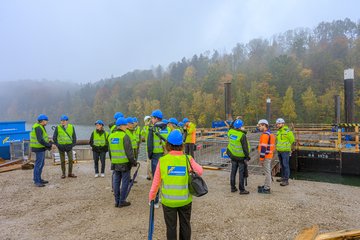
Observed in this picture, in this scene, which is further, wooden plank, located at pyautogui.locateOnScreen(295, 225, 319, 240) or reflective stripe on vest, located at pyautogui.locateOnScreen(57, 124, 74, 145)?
reflective stripe on vest, located at pyautogui.locateOnScreen(57, 124, 74, 145)

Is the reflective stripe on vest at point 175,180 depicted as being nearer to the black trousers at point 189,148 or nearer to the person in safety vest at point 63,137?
the person in safety vest at point 63,137

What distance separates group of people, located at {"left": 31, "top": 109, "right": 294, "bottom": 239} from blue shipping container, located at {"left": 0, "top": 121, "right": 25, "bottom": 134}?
432 cm

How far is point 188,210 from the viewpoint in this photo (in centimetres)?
342

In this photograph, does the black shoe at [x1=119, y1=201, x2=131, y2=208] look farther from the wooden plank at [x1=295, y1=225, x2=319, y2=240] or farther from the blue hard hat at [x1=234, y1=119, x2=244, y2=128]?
the wooden plank at [x1=295, y1=225, x2=319, y2=240]

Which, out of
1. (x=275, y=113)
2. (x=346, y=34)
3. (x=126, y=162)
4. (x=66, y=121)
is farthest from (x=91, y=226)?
(x=346, y=34)

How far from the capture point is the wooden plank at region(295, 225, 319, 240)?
13.0 ft

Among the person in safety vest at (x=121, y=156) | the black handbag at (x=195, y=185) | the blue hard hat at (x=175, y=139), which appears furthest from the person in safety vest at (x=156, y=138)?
the black handbag at (x=195, y=185)

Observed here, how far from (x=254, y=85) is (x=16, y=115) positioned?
490 feet

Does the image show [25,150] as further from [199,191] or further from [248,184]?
[199,191]

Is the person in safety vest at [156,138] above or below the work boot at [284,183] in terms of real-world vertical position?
above

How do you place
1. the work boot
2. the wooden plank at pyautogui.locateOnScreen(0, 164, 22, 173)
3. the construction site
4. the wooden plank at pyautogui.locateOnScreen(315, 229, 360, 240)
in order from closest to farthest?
the wooden plank at pyautogui.locateOnScreen(315, 229, 360, 240), the construction site, the work boot, the wooden plank at pyautogui.locateOnScreen(0, 164, 22, 173)

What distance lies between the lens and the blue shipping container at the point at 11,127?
10570 mm

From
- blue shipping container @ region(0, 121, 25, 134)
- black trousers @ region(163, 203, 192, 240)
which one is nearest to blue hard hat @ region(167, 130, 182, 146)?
black trousers @ region(163, 203, 192, 240)

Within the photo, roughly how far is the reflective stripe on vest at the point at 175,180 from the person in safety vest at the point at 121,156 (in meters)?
2.17
